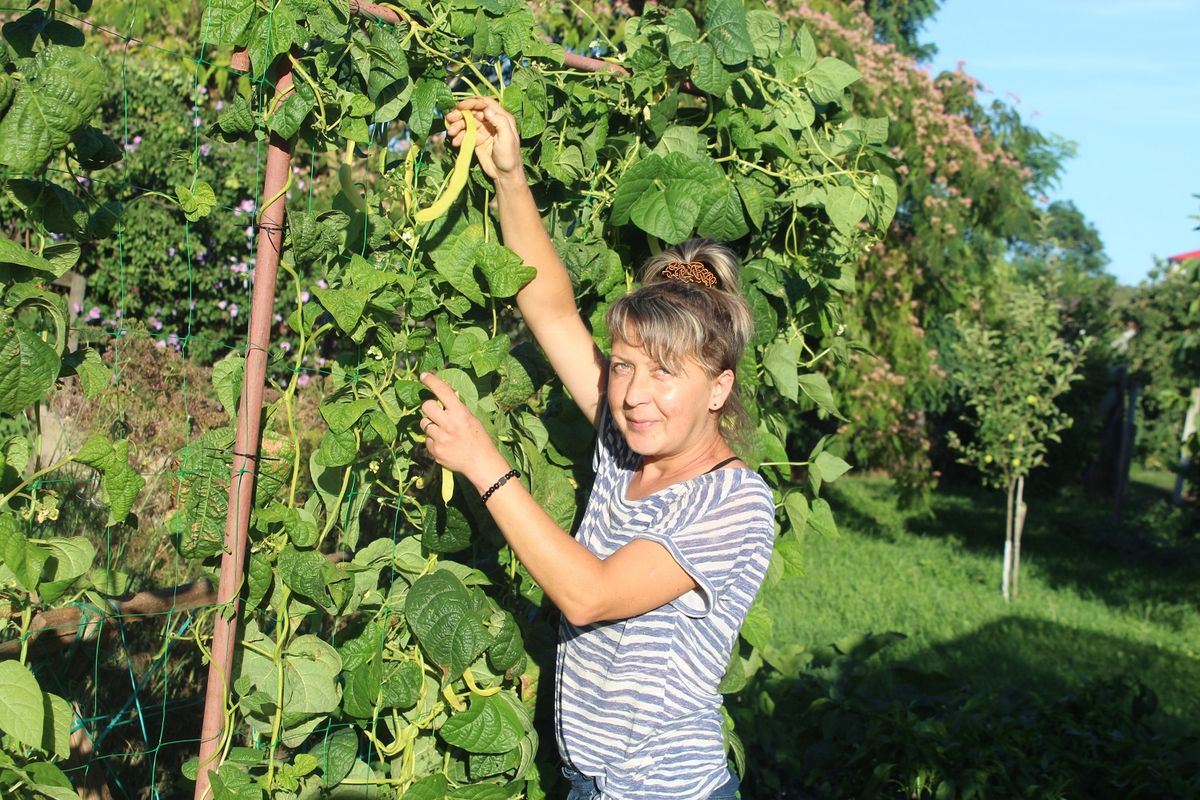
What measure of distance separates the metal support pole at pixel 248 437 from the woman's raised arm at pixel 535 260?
34 centimetres

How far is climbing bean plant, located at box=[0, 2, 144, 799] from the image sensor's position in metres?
1.36

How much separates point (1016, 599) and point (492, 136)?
6.72 m

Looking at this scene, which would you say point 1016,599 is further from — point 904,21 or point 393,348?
point 904,21

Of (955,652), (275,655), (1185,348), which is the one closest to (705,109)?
(275,655)

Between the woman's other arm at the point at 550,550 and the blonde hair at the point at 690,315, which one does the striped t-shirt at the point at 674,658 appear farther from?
the blonde hair at the point at 690,315

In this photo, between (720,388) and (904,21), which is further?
(904,21)

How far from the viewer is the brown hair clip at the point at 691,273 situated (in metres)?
1.96

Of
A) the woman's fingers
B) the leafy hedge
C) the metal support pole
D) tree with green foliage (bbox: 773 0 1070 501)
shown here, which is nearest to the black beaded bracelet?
the woman's fingers

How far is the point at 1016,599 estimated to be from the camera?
7.64 m

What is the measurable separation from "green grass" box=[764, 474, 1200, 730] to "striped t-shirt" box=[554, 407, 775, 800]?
322cm

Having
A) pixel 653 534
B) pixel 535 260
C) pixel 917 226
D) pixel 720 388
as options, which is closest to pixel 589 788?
pixel 653 534

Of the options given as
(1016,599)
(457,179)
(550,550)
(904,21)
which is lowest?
(1016,599)

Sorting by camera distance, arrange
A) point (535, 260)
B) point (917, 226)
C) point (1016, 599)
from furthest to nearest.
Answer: point (917, 226), point (1016, 599), point (535, 260)

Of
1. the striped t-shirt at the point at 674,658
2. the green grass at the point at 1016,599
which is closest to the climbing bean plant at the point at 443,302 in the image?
the striped t-shirt at the point at 674,658
